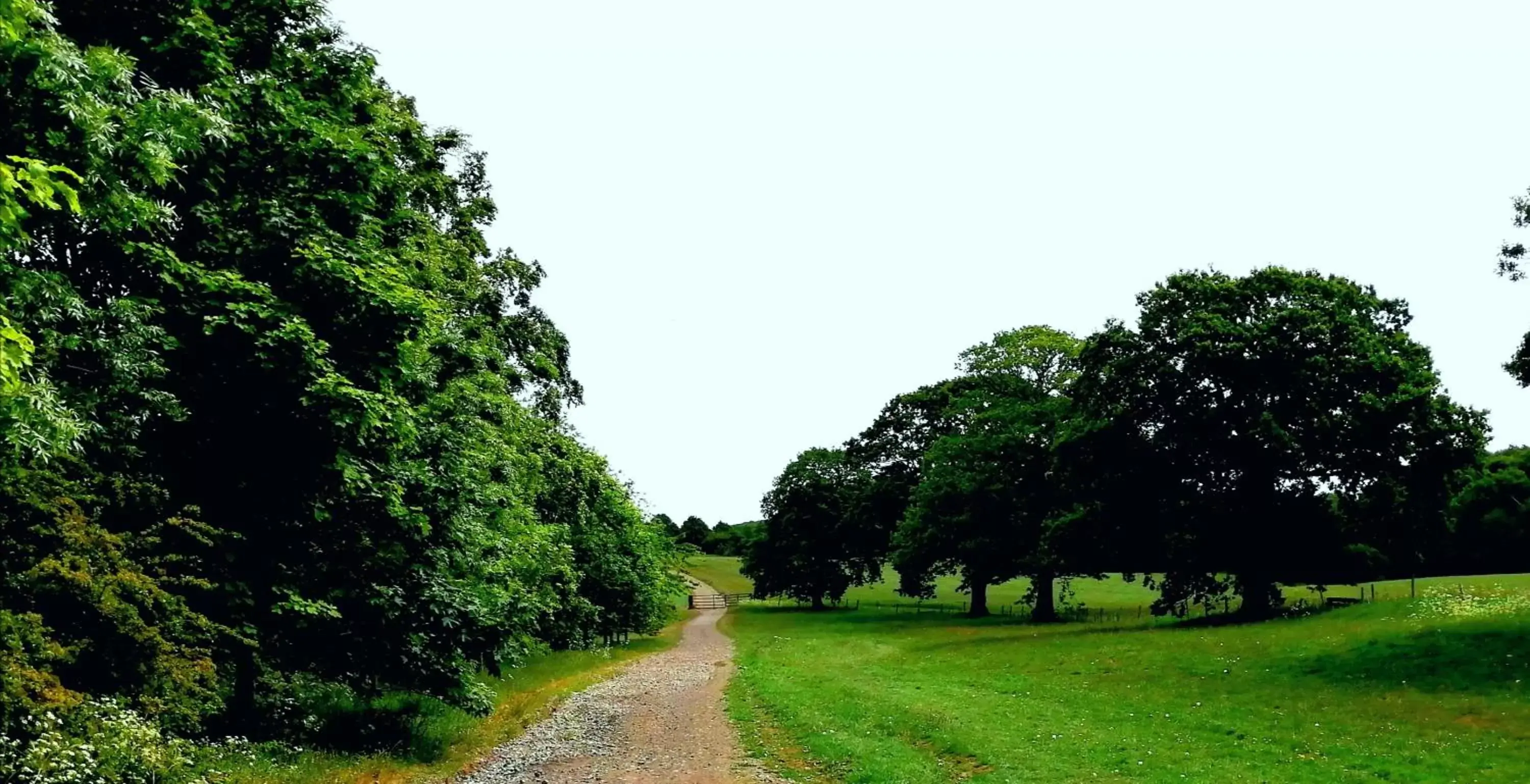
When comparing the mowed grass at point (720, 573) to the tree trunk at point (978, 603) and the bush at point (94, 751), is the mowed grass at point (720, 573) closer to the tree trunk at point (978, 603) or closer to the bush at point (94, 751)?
the tree trunk at point (978, 603)

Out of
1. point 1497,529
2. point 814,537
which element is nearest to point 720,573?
point 814,537

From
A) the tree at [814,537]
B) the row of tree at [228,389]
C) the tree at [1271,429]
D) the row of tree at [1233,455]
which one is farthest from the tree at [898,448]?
the row of tree at [228,389]

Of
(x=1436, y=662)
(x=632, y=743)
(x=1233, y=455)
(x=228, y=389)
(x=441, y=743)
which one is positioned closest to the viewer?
(x=228, y=389)

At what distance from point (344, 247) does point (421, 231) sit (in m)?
6.03

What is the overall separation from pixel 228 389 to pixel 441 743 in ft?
31.5

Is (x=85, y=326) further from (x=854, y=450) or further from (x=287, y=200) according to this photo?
(x=854, y=450)

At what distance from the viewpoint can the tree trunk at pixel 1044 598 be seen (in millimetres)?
56625

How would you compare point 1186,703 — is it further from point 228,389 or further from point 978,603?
point 978,603

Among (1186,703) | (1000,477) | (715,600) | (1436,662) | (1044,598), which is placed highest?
(1000,477)

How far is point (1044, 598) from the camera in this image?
5716 cm

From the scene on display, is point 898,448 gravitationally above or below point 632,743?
above

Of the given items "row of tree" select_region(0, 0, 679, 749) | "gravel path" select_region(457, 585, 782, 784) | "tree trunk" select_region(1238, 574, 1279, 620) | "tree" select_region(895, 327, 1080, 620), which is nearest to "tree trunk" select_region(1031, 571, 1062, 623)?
"tree" select_region(895, 327, 1080, 620)

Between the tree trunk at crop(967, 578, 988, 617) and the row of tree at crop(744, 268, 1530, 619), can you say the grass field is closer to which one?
the row of tree at crop(744, 268, 1530, 619)

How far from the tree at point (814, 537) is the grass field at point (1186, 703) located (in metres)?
39.0
